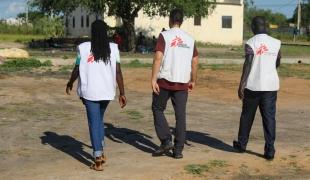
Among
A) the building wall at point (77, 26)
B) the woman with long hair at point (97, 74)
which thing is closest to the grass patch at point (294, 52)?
the building wall at point (77, 26)

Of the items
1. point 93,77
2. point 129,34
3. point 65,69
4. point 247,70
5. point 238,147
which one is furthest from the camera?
point 129,34

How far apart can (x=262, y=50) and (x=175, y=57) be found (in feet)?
3.89

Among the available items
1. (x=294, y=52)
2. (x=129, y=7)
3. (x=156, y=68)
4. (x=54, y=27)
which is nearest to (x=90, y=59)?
(x=156, y=68)

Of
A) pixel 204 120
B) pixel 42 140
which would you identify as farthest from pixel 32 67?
pixel 42 140

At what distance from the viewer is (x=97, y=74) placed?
274 inches

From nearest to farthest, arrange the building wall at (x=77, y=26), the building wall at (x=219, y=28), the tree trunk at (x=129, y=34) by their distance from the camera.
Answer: the tree trunk at (x=129, y=34)
the building wall at (x=219, y=28)
the building wall at (x=77, y=26)

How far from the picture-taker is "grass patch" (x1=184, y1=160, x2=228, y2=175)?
7061 mm

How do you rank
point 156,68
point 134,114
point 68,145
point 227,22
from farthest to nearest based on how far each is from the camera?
point 227,22 < point 134,114 < point 68,145 < point 156,68

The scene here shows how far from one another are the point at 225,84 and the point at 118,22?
115 ft

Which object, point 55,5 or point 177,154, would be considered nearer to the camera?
point 177,154

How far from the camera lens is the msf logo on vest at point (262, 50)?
7.77 meters

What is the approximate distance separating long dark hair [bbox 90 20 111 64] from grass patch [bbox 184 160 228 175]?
1611 millimetres

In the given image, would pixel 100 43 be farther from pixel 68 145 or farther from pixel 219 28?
pixel 219 28

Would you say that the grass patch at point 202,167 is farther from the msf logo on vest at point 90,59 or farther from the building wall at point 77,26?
the building wall at point 77,26
